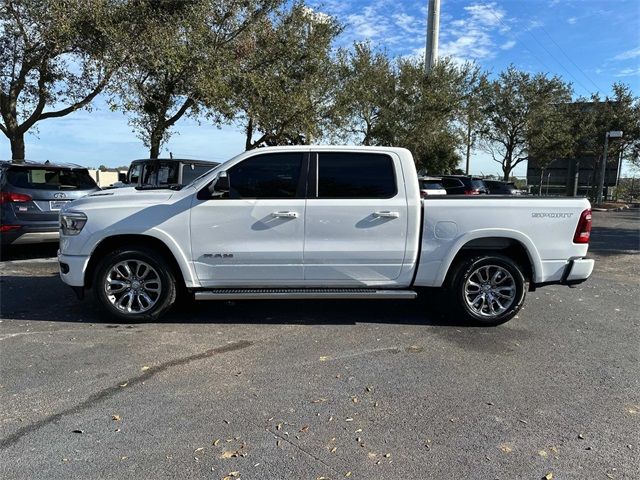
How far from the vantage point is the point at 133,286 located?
18.0 feet

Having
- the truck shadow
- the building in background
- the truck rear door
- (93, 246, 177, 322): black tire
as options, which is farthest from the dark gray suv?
the building in background

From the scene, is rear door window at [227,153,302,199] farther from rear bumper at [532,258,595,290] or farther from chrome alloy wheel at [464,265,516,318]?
rear bumper at [532,258,595,290]

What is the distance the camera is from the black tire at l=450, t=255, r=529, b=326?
5574 millimetres

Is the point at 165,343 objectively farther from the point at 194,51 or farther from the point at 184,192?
the point at 194,51

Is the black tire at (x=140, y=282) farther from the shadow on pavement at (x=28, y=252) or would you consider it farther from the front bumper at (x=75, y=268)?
the shadow on pavement at (x=28, y=252)

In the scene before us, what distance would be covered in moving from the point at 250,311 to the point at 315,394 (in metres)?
2.36

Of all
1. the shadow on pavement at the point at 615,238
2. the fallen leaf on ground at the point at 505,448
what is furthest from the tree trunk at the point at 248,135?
the fallen leaf on ground at the point at 505,448

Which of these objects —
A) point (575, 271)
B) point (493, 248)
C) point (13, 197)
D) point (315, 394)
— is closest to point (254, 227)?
point (315, 394)

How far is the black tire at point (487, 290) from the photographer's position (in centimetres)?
557

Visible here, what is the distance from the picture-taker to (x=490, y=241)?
5559mm

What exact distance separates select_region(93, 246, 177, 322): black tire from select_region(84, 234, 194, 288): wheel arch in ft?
0.18

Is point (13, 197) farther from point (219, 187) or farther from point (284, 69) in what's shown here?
point (284, 69)

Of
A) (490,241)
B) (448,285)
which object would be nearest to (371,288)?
(448,285)

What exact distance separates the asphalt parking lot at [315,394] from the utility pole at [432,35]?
72.1 ft
